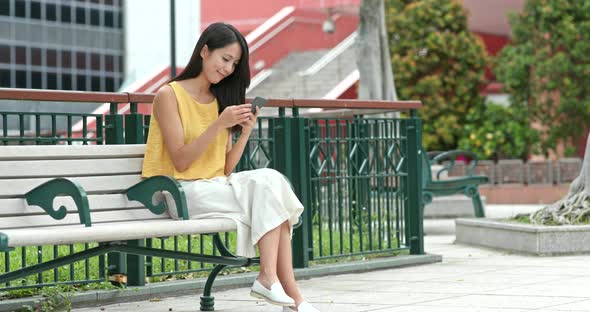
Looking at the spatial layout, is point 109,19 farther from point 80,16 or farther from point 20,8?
point 20,8

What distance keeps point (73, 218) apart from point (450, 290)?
267cm

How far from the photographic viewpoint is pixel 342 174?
9.62 metres

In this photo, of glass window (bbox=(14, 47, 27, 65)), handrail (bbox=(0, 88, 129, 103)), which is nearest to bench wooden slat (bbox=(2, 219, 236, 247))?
handrail (bbox=(0, 88, 129, 103))

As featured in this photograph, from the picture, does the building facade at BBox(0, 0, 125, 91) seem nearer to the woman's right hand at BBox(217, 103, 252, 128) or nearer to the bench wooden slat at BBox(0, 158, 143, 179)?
the bench wooden slat at BBox(0, 158, 143, 179)

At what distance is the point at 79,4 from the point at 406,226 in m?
36.3

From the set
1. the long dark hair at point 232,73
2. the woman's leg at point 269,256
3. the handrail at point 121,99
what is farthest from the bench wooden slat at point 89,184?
the woman's leg at point 269,256

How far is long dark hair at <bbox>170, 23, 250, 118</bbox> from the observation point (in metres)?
6.44

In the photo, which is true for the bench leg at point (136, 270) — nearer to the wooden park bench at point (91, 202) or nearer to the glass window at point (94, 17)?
the wooden park bench at point (91, 202)

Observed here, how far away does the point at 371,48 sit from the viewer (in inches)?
750

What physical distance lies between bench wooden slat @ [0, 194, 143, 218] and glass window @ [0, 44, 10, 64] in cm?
3624

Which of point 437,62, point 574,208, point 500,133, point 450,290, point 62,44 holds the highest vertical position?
point 62,44

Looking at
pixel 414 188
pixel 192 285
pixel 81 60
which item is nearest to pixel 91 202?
pixel 192 285

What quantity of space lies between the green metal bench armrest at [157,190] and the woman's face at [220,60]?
0.63 metres

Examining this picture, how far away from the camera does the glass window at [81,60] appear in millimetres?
44000
